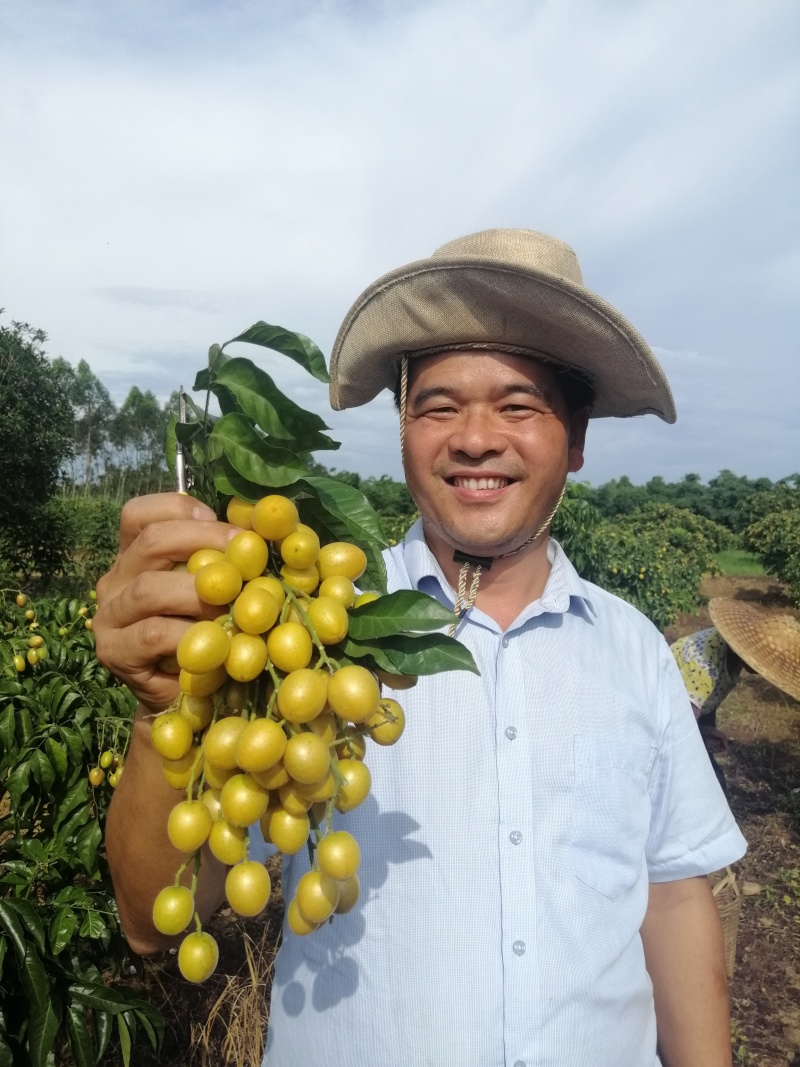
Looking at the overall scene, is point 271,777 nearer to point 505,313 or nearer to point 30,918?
point 505,313

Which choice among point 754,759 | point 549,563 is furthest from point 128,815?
point 754,759

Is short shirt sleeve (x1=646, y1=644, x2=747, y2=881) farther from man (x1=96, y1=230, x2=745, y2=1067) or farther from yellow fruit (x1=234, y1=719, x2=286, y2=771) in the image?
yellow fruit (x1=234, y1=719, x2=286, y2=771)

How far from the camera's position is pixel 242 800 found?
757mm

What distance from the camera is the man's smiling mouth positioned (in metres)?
1.59

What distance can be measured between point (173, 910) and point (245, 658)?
0.31 metres

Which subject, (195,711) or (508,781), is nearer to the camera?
(195,711)

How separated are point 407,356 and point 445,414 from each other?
0.72ft

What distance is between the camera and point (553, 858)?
143 cm

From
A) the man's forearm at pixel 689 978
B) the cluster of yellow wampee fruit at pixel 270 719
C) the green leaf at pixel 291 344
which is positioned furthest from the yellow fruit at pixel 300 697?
the man's forearm at pixel 689 978

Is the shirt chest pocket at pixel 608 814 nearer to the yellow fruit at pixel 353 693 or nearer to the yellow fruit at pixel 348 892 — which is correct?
the yellow fruit at pixel 348 892

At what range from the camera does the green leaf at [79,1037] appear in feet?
6.29

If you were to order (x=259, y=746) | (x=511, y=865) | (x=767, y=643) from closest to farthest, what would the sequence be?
(x=259, y=746) < (x=511, y=865) < (x=767, y=643)

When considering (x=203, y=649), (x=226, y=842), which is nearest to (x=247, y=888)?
(x=226, y=842)

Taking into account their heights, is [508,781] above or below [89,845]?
above
